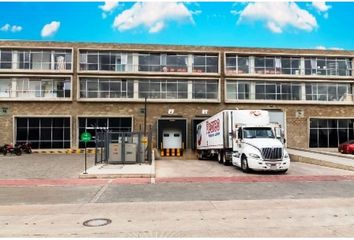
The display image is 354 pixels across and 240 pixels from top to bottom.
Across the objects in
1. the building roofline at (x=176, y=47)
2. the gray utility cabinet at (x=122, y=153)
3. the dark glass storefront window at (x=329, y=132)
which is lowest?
the gray utility cabinet at (x=122, y=153)

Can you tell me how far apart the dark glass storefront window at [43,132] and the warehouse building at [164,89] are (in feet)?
0.34

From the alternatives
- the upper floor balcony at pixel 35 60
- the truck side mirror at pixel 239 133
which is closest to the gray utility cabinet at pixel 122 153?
the truck side mirror at pixel 239 133

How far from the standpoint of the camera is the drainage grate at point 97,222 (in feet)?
26.3

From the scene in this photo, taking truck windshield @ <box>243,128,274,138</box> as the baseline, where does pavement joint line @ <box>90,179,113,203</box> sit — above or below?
below

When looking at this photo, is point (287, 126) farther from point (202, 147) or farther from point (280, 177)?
point (280, 177)

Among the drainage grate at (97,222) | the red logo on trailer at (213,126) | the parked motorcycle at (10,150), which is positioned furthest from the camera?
the parked motorcycle at (10,150)

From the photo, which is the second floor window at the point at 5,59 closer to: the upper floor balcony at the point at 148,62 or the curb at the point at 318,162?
the upper floor balcony at the point at 148,62

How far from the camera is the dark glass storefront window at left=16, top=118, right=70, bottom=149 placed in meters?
38.0

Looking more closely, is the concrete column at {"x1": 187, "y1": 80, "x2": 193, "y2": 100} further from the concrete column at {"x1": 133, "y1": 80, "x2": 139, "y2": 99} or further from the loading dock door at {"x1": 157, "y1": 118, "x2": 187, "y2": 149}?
the concrete column at {"x1": 133, "y1": 80, "x2": 139, "y2": 99}

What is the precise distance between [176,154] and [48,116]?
14397mm

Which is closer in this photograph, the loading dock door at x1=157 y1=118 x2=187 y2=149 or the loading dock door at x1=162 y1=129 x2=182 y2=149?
the loading dock door at x1=157 y1=118 x2=187 y2=149

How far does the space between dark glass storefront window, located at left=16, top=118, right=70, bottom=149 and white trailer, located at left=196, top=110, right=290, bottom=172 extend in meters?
18.5

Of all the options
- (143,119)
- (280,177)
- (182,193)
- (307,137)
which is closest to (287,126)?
(307,137)

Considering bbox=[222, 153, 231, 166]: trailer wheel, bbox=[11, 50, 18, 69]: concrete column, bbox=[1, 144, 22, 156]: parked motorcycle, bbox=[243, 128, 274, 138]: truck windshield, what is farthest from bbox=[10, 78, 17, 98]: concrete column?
bbox=[243, 128, 274, 138]: truck windshield
